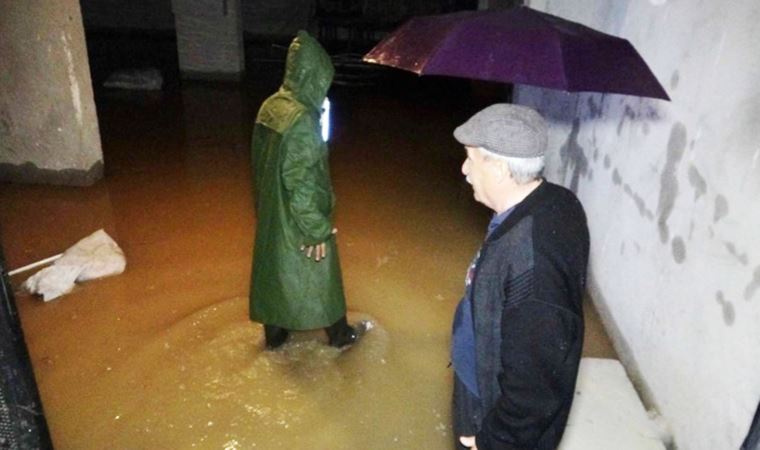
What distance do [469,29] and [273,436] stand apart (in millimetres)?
2160

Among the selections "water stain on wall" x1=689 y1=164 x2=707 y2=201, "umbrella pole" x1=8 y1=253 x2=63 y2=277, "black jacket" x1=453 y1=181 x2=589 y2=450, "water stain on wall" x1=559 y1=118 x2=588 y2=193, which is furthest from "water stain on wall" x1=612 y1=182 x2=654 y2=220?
"umbrella pole" x1=8 y1=253 x2=63 y2=277

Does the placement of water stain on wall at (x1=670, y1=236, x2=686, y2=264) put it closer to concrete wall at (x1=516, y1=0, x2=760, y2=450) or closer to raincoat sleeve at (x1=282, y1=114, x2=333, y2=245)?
concrete wall at (x1=516, y1=0, x2=760, y2=450)

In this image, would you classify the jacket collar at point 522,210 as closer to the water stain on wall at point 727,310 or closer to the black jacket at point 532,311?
the black jacket at point 532,311

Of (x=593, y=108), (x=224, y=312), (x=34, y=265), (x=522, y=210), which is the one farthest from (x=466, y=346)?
(x=34, y=265)

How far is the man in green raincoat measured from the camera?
9.04 feet

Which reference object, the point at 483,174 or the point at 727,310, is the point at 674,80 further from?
the point at 483,174

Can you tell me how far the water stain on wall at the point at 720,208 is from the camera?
7.70 feet

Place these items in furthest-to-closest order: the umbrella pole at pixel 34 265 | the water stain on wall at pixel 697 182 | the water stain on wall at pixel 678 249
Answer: the umbrella pole at pixel 34 265 → the water stain on wall at pixel 678 249 → the water stain on wall at pixel 697 182

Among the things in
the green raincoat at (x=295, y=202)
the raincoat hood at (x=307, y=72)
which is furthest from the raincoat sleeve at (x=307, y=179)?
the raincoat hood at (x=307, y=72)

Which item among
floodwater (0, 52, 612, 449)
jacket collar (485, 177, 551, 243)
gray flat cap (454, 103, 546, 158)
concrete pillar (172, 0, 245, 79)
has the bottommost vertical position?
floodwater (0, 52, 612, 449)

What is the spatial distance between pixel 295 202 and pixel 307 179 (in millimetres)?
128

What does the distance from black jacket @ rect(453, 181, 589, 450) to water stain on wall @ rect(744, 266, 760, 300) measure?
887mm

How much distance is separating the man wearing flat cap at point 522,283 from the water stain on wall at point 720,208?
107 centimetres

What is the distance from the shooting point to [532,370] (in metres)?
1.51
